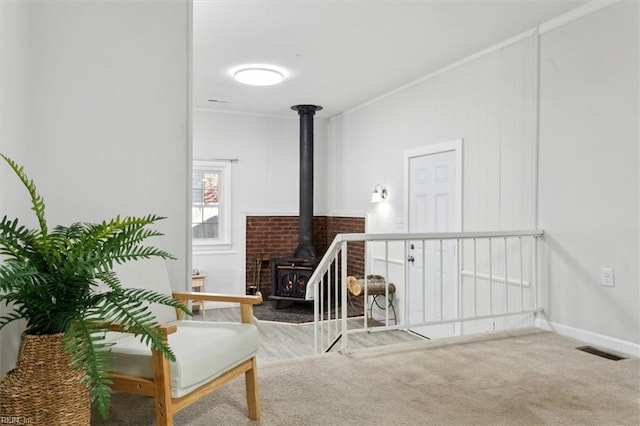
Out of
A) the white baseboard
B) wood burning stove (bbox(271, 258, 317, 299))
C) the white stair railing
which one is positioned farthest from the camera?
wood burning stove (bbox(271, 258, 317, 299))

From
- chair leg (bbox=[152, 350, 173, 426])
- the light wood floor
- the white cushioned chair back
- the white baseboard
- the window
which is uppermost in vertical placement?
the window

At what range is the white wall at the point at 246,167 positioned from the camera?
6.55 meters

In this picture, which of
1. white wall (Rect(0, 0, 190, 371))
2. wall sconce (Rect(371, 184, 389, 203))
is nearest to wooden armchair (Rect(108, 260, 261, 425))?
white wall (Rect(0, 0, 190, 371))

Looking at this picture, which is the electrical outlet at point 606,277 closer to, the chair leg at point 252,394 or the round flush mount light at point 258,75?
the chair leg at point 252,394

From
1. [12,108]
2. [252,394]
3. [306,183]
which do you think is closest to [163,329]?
[252,394]

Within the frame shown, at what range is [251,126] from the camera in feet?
22.3

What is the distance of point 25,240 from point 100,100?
3.89 feet

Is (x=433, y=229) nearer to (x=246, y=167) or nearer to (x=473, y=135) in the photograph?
(x=473, y=135)

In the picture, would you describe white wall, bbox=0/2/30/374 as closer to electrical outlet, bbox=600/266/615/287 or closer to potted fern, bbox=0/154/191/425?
potted fern, bbox=0/154/191/425

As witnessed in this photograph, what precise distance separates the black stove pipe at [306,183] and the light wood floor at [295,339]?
1.18m

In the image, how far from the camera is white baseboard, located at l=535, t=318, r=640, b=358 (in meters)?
3.01

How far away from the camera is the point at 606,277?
316cm

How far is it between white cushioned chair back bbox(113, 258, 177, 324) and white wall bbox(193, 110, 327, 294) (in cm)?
422

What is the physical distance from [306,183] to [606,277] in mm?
4016
